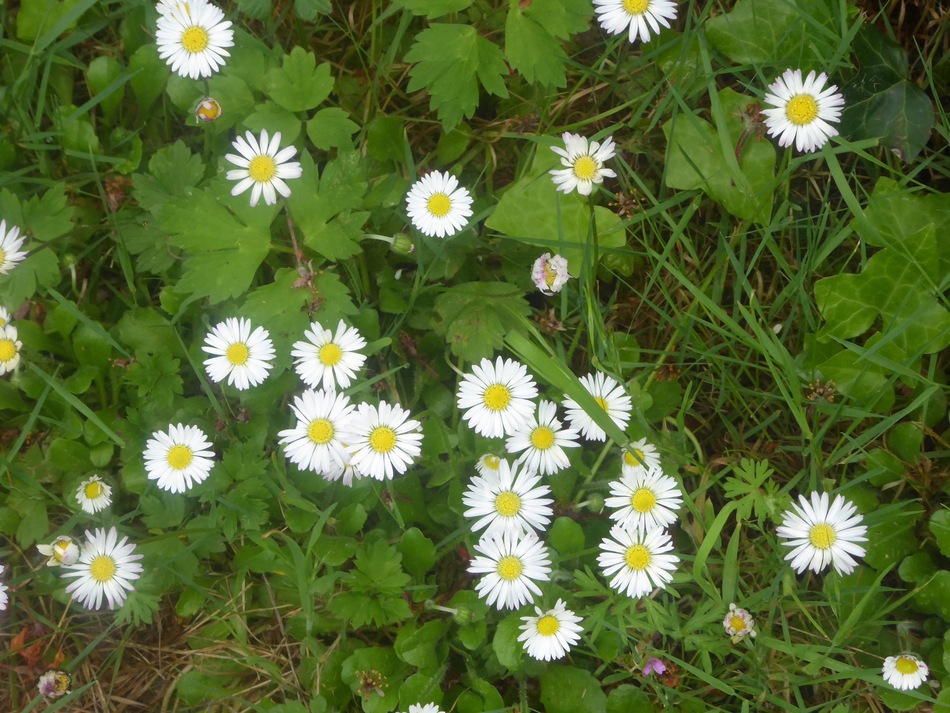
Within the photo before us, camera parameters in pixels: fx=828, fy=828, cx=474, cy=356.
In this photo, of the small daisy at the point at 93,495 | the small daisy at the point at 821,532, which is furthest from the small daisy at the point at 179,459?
the small daisy at the point at 821,532

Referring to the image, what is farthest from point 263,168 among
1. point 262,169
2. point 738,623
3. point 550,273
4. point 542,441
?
point 738,623

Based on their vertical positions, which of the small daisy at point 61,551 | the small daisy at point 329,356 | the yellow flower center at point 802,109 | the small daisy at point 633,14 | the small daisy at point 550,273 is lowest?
the small daisy at point 61,551

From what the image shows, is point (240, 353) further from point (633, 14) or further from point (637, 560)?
point (633, 14)

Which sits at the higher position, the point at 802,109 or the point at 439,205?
the point at 802,109

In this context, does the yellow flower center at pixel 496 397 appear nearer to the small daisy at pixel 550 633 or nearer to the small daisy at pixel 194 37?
the small daisy at pixel 550 633

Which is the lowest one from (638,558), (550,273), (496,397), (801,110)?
(638,558)

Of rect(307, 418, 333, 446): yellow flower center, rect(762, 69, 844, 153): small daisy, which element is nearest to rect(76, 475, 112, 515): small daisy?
rect(307, 418, 333, 446): yellow flower center

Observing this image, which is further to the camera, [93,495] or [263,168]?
[93,495]
